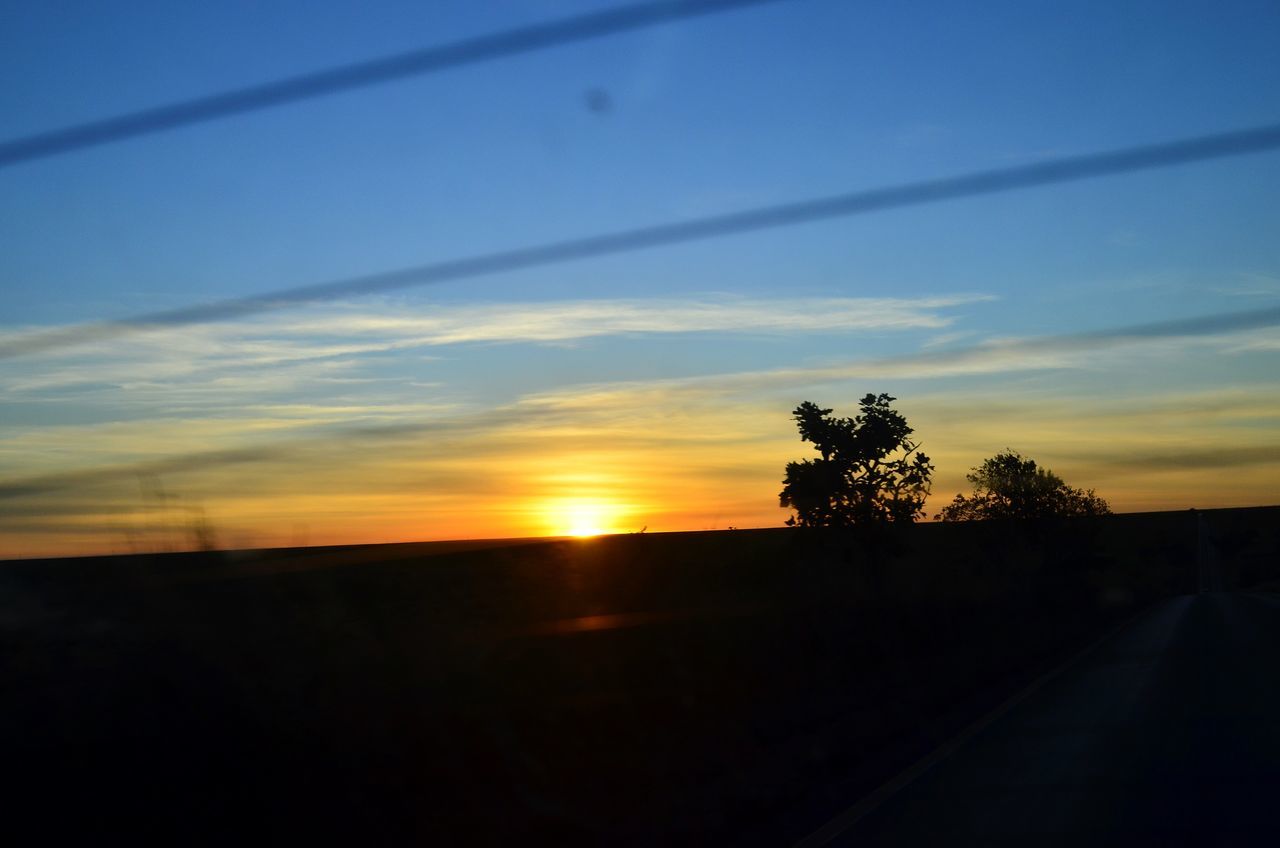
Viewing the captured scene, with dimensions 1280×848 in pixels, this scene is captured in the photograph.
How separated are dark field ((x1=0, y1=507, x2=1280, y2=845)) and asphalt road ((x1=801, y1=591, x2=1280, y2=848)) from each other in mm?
719

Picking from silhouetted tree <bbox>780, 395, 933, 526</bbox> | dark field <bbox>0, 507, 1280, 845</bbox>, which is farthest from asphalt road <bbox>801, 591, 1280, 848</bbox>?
silhouetted tree <bbox>780, 395, 933, 526</bbox>

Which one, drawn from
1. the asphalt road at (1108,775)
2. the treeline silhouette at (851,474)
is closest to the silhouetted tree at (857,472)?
the treeline silhouette at (851,474)

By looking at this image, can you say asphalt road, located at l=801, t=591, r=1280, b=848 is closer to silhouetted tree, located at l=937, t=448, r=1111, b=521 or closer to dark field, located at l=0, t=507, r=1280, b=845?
dark field, located at l=0, t=507, r=1280, b=845

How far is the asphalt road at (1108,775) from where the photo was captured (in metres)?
8.33

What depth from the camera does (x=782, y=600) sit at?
2556 centimetres

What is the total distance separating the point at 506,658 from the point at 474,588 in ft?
36.4

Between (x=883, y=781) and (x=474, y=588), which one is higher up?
(x=474, y=588)

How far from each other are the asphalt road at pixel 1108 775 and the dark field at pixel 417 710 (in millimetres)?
719

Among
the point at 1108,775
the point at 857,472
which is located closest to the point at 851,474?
the point at 857,472

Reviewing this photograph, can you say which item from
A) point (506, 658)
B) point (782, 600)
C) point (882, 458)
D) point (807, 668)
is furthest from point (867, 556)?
point (506, 658)

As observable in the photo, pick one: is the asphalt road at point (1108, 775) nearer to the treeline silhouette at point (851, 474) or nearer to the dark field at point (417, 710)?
the dark field at point (417, 710)

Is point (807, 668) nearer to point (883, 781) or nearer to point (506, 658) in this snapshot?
point (506, 658)

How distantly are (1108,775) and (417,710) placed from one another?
6.38 meters

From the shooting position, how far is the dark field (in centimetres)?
832
